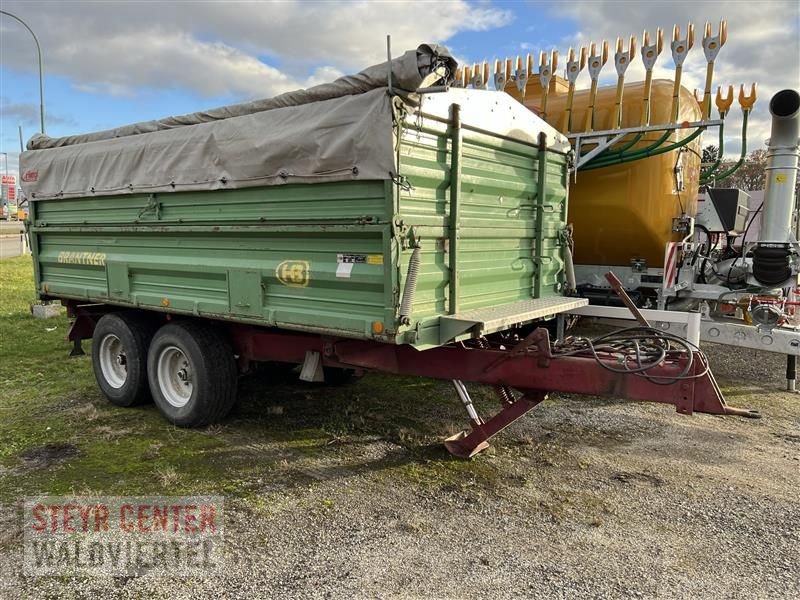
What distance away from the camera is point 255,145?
444 cm

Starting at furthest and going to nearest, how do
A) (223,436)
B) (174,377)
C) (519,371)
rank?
1. (174,377)
2. (223,436)
3. (519,371)

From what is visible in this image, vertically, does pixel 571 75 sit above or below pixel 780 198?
above

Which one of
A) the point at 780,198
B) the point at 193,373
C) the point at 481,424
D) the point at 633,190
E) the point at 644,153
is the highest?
the point at 644,153

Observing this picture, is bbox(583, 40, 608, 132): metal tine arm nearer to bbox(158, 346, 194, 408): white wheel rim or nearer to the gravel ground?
the gravel ground

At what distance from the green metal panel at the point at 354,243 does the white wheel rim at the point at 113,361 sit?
1.72ft

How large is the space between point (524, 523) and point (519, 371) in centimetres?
94

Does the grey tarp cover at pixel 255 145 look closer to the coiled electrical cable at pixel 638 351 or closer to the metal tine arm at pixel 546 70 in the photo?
the coiled electrical cable at pixel 638 351

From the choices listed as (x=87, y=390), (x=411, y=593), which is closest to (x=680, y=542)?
(x=411, y=593)

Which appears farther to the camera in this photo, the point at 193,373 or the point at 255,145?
the point at 193,373

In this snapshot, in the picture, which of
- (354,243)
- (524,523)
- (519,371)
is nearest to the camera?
(524,523)

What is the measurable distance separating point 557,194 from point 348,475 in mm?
3006

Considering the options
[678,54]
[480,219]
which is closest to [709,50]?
[678,54]

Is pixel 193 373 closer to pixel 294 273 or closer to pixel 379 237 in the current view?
pixel 294 273

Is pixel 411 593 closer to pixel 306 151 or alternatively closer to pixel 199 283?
pixel 306 151
